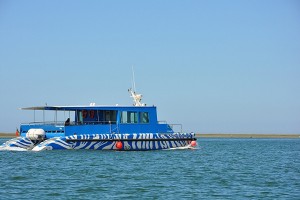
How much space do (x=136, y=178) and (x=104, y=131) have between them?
42.3 ft

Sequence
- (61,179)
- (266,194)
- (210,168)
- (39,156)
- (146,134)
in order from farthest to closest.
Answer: (146,134) → (39,156) → (210,168) → (61,179) → (266,194)

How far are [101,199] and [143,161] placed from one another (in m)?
12.0

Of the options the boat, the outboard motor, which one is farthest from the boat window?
the outboard motor

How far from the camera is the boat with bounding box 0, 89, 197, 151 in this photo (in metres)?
34.6

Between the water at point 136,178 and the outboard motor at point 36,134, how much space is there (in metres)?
2.11

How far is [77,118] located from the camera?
3722 cm

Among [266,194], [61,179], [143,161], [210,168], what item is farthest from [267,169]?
[61,179]

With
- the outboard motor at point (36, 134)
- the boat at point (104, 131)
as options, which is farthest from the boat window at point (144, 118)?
the outboard motor at point (36, 134)


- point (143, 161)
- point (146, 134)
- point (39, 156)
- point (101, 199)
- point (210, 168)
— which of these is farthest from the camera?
point (146, 134)

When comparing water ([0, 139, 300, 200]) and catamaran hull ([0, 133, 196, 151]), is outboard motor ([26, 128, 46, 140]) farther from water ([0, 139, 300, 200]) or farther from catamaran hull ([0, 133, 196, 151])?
water ([0, 139, 300, 200])

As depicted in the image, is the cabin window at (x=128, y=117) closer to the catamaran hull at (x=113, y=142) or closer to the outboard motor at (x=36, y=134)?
the catamaran hull at (x=113, y=142)

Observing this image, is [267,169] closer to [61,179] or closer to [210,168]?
[210,168]

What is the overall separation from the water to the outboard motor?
2.11m

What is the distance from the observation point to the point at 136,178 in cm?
2288
